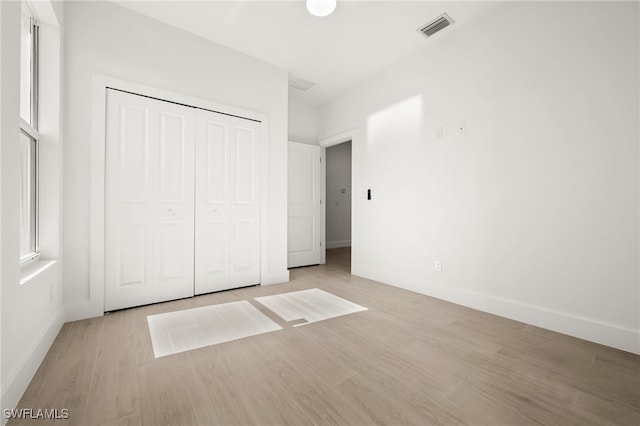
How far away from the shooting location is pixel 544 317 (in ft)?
7.57

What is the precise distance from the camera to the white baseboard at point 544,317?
194 cm

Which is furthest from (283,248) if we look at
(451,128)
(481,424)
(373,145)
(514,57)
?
(514,57)

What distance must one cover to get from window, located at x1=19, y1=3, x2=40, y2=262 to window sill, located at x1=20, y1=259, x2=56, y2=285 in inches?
2.2

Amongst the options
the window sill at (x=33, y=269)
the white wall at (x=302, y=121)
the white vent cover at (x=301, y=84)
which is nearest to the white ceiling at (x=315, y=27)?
the white vent cover at (x=301, y=84)

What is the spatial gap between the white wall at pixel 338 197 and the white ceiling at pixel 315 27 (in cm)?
353

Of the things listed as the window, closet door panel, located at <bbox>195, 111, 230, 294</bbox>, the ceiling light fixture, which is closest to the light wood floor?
the window

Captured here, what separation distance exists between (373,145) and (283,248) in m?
1.99

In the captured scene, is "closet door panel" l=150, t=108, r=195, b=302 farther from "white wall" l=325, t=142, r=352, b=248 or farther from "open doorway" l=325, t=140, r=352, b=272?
"white wall" l=325, t=142, r=352, b=248

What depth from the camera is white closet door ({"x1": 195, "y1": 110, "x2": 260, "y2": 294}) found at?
310 centimetres

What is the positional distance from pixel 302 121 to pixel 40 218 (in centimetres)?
379

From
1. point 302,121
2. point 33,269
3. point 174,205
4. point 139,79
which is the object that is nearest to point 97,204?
point 174,205

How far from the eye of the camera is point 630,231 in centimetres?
194

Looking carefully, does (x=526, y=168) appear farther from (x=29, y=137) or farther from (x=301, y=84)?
(x=29, y=137)

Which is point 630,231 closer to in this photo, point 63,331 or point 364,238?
point 364,238
